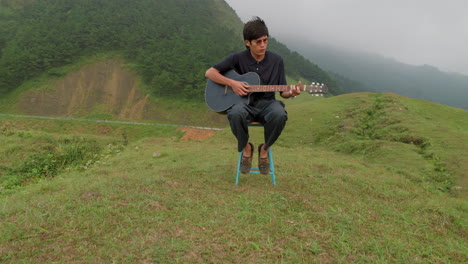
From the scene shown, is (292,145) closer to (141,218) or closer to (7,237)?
(141,218)

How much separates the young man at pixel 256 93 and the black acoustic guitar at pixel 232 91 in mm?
105

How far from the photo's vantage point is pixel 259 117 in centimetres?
500

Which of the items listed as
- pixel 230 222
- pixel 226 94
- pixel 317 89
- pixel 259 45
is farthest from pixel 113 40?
pixel 230 222

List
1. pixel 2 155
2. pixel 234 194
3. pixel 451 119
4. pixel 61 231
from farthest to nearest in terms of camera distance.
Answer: pixel 451 119, pixel 2 155, pixel 234 194, pixel 61 231

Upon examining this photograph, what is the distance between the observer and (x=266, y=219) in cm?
367

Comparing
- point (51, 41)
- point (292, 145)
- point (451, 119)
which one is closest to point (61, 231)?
point (292, 145)

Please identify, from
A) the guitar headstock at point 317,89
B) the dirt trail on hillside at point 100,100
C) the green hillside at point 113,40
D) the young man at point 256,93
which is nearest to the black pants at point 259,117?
the young man at point 256,93

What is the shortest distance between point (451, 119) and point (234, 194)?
823 inches

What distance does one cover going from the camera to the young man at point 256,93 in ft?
15.7

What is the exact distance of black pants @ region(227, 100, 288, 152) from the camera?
4727mm

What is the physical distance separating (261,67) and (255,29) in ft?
2.28

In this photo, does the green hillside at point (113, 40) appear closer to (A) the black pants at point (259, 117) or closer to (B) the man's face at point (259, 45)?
(B) the man's face at point (259, 45)

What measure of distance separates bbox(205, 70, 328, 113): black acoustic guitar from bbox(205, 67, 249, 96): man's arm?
Answer: 100 mm

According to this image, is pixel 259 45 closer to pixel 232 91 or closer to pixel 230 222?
pixel 232 91
